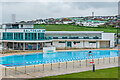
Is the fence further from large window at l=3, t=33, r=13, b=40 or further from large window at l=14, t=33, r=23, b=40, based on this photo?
large window at l=3, t=33, r=13, b=40

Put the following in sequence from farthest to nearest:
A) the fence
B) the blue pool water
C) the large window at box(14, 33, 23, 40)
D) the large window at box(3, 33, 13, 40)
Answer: the large window at box(3, 33, 13, 40) → the large window at box(14, 33, 23, 40) → the blue pool water → the fence

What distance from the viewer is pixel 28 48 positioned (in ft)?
121

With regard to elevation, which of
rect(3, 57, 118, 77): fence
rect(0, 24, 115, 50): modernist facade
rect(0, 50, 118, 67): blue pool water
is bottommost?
rect(0, 50, 118, 67): blue pool water

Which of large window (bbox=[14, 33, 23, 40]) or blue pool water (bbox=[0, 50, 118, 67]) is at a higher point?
large window (bbox=[14, 33, 23, 40])

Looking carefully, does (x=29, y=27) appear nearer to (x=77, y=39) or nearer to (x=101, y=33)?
(x=77, y=39)

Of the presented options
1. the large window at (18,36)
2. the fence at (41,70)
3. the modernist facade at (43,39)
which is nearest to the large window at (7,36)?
the modernist facade at (43,39)

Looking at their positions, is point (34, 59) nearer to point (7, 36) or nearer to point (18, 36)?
point (18, 36)

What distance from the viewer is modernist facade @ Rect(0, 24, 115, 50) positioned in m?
36.9

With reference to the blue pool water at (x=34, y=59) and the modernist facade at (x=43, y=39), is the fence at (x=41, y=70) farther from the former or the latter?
the modernist facade at (x=43, y=39)

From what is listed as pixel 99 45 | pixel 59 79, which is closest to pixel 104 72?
pixel 59 79

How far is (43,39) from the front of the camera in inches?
1494

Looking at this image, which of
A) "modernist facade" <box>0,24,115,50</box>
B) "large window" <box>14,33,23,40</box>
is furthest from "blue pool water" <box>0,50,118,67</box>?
"large window" <box>14,33,23,40</box>

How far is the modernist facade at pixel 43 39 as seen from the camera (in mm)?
36906

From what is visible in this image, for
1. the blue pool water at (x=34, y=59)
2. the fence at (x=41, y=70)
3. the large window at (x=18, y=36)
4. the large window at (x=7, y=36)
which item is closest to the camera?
the fence at (x=41, y=70)
